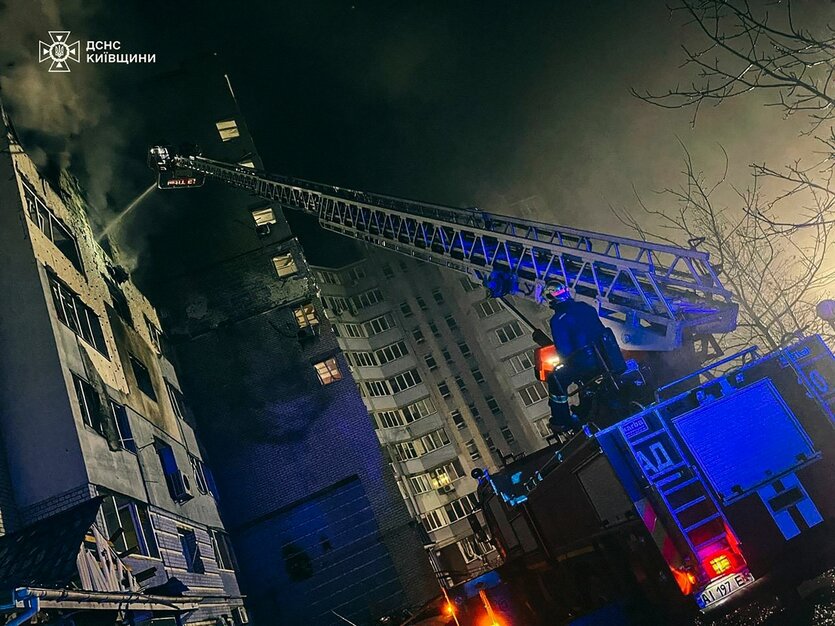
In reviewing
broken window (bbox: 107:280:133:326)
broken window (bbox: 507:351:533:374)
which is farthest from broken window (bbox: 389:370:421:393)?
broken window (bbox: 107:280:133:326)

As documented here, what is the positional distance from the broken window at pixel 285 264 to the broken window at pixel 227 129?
20.5 ft

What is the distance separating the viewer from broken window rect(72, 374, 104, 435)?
935 cm

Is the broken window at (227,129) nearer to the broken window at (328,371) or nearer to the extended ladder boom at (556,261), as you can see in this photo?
the extended ladder boom at (556,261)

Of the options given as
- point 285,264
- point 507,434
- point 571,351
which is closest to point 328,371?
point 285,264

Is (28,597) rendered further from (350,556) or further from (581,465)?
(350,556)

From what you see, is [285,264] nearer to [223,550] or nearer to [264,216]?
[264,216]

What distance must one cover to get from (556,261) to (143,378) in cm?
1148

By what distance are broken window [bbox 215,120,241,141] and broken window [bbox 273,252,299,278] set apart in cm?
626

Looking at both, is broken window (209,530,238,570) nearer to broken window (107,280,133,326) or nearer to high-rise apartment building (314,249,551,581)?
broken window (107,280,133,326)

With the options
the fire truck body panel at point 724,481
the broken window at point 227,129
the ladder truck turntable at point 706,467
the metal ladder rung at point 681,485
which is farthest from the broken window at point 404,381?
the metal ladder rung at point 681,485

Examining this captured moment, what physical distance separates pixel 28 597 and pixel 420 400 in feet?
102

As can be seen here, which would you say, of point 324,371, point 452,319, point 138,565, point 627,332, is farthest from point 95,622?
point 452,319

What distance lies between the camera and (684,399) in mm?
5332

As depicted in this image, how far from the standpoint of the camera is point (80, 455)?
8.45 m
